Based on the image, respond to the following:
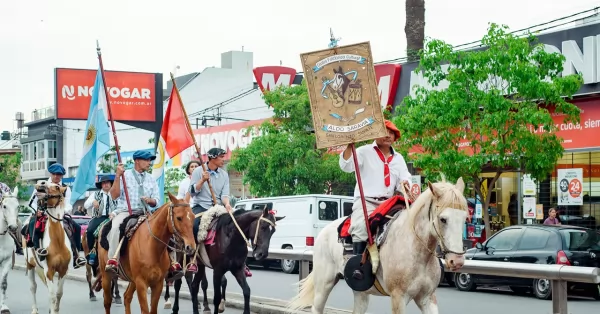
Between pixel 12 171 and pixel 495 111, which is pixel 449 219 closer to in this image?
pixel 495 111

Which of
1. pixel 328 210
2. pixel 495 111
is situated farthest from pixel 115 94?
pixel 495 111

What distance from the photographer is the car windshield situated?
1697 cm

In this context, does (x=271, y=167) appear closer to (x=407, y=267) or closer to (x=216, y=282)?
(x=216, y=282)

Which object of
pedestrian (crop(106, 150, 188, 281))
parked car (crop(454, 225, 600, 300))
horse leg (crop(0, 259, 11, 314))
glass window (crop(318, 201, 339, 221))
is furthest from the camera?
glass window (crop(318, 201, 339, 221))

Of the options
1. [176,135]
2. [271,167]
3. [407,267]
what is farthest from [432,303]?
[271,167]

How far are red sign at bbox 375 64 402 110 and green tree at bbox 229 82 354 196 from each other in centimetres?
251

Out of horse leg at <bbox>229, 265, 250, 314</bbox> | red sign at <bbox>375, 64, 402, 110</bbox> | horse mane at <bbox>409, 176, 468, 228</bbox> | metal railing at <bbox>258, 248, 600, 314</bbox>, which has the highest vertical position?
red sign at <bbox>375, 64, 402, 110</bbox>

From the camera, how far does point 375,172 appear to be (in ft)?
30.2

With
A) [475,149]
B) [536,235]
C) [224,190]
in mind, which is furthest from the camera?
[475,149]

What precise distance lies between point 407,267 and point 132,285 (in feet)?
14.9

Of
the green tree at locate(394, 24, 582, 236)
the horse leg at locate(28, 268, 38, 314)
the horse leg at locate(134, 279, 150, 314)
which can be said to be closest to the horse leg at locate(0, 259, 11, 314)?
the horse leg at locate(28, 268, 38, 314)

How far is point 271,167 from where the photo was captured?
2966cm

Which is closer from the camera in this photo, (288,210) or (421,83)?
(288,210)

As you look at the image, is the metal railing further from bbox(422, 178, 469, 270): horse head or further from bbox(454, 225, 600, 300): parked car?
bbox(454, 225, 600, 300): parked car
